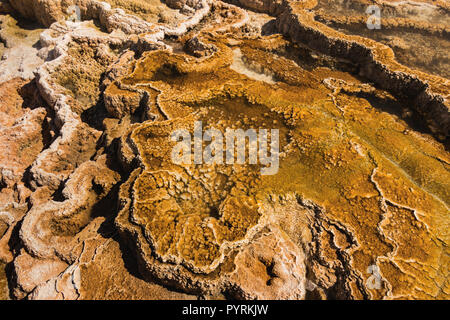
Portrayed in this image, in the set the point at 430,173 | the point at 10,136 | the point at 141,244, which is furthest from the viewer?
the point at 10,136

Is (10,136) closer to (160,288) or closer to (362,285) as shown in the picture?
(160,288)

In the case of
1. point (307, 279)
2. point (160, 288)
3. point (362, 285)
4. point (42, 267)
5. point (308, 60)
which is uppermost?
point (308, 60)

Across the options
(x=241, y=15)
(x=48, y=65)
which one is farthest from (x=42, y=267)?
(x=241, y=15)

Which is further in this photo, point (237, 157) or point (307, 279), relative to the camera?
point (237, 157)

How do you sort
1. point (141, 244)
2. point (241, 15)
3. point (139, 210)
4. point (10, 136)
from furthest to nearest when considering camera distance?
point (241, 15) → point (10, 136) → point (139, 210) → point (141, 244)

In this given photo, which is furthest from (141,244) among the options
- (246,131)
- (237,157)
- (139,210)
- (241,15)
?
(241,15)

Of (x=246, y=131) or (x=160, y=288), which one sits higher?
(x=246, y=131)
